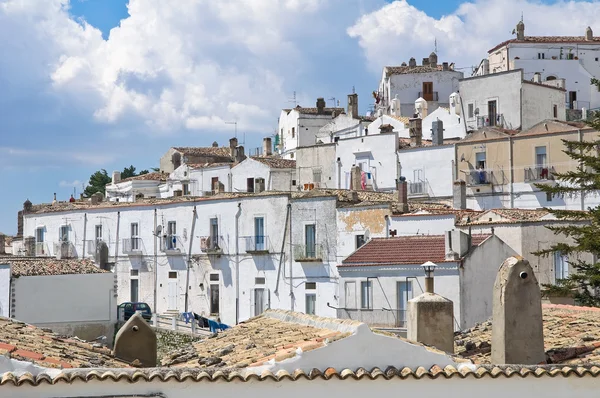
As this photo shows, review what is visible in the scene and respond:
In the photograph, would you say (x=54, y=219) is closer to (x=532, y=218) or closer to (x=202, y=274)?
(x=202, y=274)

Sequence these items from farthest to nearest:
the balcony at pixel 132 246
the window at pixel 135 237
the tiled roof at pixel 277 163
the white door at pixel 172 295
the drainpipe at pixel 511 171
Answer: the tiled roof at pixel 277 163 < the window at pixel 135 237 < the balcony at pixel 132 246 < the white door at pixel 172 295 < the drainpipe at pixel 511 171

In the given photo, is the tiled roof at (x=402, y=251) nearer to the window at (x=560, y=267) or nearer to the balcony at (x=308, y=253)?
the window at (x=560, y=267)

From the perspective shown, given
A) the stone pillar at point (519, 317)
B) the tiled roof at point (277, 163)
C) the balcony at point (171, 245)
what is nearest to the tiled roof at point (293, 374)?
the stone pillar at point (519, 317)

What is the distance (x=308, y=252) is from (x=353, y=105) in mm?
27997

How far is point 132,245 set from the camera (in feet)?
213

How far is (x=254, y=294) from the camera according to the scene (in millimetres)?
57438

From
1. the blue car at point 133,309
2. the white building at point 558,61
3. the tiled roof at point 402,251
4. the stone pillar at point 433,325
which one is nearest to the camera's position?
the stone pillar at point 433,325

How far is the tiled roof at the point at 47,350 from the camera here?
1645 centimetres

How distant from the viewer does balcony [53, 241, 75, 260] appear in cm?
6806

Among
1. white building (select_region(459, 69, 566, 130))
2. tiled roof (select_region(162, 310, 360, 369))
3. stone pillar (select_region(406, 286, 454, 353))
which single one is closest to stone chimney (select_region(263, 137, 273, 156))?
white building (select_region(459, 69, 566, 130))

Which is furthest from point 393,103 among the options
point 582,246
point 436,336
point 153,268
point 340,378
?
point 340,378

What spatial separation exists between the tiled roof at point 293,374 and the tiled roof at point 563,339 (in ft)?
3.19

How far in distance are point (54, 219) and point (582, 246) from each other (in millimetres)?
41559

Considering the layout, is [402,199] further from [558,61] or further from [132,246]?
[558,61]
